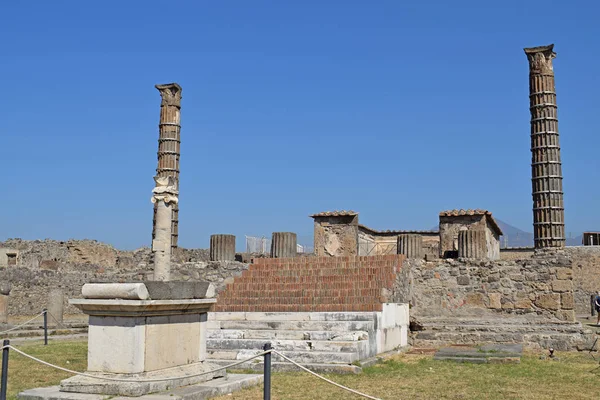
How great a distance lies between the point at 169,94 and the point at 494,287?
11.0 metres

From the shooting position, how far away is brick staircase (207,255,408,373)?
10.7 m

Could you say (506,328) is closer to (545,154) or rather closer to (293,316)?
(293,316)

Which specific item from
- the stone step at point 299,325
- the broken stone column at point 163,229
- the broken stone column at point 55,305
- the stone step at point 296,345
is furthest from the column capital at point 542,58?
the broken stone column at point 55,305

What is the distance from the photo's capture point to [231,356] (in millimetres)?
→ 10969

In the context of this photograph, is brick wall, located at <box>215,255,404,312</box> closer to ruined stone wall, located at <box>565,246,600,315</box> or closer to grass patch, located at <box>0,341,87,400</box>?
grass patch, located at <box>0,341,87,400</box>

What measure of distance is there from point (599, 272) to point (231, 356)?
26.5 metres

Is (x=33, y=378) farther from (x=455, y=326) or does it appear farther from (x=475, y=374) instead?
(x=455, y=326)

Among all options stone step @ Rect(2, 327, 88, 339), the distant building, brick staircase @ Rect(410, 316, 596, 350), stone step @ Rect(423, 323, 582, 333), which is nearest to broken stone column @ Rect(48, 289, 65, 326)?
stone step @ Rect(2, 327, 88, 339)

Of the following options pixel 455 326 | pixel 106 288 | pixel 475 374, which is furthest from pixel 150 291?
pixel 455 326

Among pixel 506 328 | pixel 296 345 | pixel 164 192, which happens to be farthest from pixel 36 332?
pixel 506 328

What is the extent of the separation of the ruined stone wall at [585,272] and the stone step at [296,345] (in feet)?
80.8

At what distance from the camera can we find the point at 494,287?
16281 mm

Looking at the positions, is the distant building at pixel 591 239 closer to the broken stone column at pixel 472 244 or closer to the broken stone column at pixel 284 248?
the broken stone column at pixel 472 244

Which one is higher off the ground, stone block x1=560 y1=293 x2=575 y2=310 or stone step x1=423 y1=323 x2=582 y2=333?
stone block x1=560 y1=293 x2=575 y2=310
